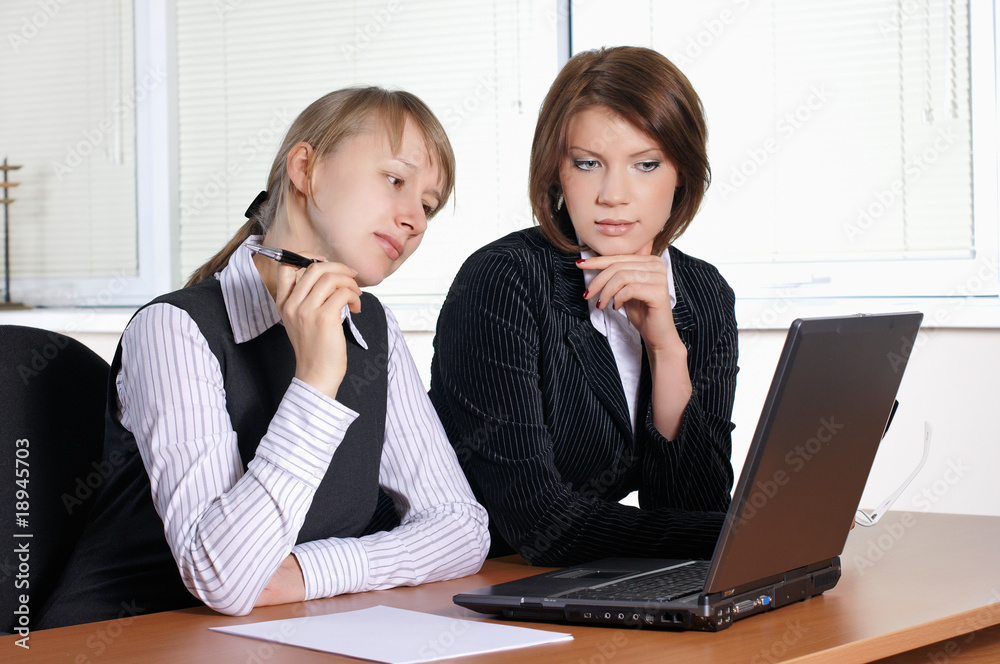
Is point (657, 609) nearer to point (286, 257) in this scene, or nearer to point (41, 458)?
point (286, 257)

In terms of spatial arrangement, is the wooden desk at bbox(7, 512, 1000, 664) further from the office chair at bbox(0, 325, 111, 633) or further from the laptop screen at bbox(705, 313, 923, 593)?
the office chair at bbox(0, 325, 111, 633)

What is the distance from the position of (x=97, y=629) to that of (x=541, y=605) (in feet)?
1.27

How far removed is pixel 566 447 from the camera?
142cm

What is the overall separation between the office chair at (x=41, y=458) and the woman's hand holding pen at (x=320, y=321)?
0.35 metres

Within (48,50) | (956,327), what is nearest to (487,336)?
(956,327)

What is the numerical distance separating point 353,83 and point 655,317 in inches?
80.0

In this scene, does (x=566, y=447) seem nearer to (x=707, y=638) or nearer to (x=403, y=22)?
(x=707, y=638)

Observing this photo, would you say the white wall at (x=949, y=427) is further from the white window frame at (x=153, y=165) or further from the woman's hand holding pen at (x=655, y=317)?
the white window frame at (x=153, y=165)

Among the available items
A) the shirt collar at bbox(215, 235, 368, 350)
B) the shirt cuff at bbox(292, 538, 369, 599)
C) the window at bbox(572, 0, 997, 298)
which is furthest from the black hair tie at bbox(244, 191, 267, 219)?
the window at bbox(572, 0, 997, 298)

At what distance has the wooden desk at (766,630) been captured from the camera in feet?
2.47

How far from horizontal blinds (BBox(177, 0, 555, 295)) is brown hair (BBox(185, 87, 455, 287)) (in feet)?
5.27

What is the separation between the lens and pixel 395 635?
2.62 feet

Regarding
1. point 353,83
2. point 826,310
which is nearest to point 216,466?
point 826,310

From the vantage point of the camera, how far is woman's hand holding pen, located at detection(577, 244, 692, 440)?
133 cm
